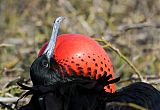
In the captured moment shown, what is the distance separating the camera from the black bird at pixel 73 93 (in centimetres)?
195

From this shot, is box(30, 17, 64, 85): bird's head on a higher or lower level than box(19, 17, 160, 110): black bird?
higher

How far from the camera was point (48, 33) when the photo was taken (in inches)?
150

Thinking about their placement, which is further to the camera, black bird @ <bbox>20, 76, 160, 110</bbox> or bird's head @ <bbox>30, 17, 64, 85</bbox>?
bird's head @ <bbox>30, 17, 64, 85</bbox>

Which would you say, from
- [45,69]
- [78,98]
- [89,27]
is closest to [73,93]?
[78,98]

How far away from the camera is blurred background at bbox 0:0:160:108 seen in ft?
11.7

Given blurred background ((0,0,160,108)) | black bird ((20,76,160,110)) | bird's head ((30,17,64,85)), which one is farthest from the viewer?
blurred background ((0,0,160,108))

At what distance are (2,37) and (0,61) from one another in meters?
0.42

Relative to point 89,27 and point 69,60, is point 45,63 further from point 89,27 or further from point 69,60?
point 89,27

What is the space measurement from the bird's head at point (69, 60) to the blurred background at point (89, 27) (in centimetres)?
98

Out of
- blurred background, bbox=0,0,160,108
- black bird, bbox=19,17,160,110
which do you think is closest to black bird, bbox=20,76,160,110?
black bird, bbox=19,17,160,110

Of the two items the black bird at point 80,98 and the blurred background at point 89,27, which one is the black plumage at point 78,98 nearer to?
the black bird at point 80,98

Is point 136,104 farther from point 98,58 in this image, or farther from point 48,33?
point 48,33

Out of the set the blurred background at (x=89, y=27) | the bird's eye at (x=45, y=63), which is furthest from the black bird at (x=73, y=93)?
the blurred background at (x=89, y=27)

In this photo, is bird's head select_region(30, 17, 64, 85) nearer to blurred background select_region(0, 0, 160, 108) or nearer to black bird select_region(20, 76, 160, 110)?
black bird select_region(20, 76, 160, 110)
